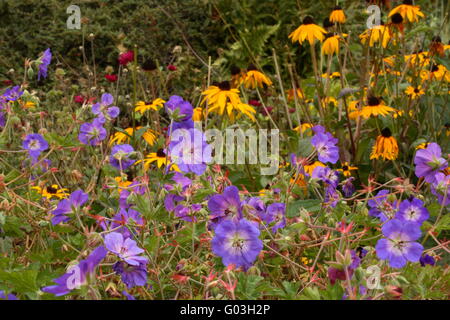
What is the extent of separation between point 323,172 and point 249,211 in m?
0.47

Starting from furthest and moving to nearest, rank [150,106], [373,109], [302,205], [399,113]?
[399,113], [373,109], [150,106], [302,205]

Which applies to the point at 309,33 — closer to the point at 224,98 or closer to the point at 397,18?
the point at 397,18

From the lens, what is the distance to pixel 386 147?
2.37m

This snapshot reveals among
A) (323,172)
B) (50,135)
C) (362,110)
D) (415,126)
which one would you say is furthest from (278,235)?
(415,126)

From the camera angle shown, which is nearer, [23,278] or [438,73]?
[23,278]

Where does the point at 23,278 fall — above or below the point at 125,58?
below

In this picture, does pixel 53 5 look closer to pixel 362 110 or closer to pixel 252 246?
pixel 362 110

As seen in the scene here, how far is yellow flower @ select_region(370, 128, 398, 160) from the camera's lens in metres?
2.37

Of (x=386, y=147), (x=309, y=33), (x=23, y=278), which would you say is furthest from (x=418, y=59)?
(x=23, y=278)

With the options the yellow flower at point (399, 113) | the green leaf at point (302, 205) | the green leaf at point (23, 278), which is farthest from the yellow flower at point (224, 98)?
the green leaf at point (23, 278)

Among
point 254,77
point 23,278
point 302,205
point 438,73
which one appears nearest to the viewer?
point 23,278

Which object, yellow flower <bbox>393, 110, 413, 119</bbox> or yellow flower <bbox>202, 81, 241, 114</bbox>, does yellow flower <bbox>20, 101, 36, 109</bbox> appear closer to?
yellow flower <bbox>202, 81, 241, 114</bbox>

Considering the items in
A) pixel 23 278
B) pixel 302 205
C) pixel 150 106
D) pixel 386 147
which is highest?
pixel 150 106

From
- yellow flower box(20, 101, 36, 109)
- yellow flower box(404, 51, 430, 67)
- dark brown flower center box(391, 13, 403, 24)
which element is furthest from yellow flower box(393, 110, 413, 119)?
yellow flower box(20, 101, 36, 109)
